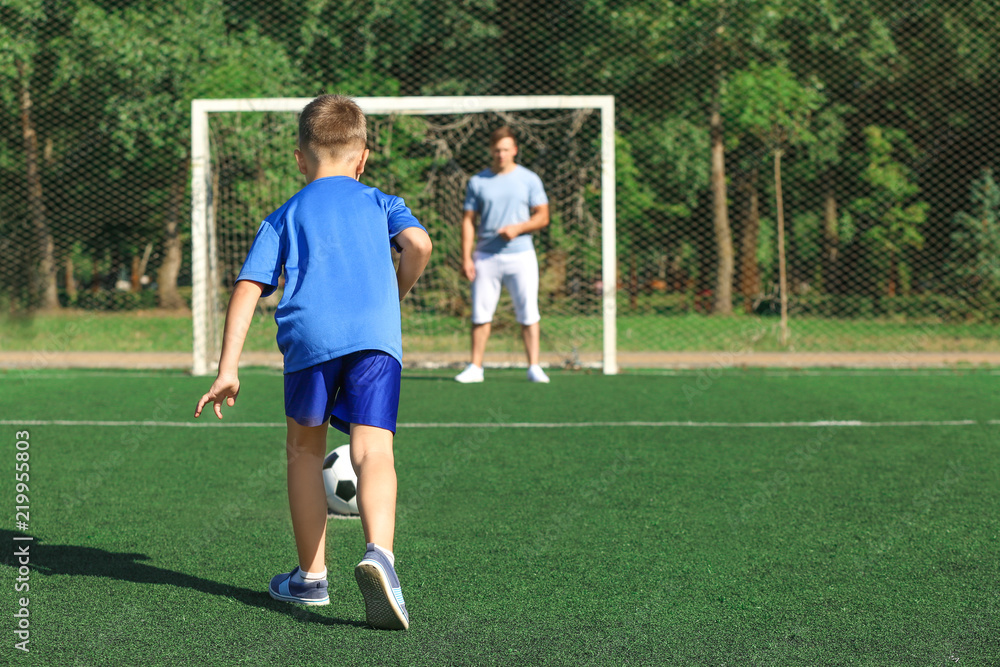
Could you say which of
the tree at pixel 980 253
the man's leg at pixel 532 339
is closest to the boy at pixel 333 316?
the man's leg at pixel 532 339

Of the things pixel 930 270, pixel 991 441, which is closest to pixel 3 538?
pixel 991 441

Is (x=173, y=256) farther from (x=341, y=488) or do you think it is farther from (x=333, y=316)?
(x=333, y=316)

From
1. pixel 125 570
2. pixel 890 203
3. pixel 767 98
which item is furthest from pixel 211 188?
pixel 890 203

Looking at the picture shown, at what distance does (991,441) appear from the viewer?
6.03 m

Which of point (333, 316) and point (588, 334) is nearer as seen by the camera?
point (333, 316)

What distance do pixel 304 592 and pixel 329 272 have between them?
0.94 metres

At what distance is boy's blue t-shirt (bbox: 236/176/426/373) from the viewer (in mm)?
2844

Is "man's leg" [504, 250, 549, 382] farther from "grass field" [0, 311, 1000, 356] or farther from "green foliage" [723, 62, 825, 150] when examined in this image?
"green foliage" [723, 62, 825, 150]

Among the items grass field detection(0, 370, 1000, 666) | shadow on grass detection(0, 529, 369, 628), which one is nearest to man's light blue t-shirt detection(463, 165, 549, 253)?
grass field detection(0, 370, 1000, 666)

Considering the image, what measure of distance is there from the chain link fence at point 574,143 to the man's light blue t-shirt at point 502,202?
9.00ft

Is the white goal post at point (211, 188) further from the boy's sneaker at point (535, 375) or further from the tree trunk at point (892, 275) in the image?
the tree trunk at point (892, 275)

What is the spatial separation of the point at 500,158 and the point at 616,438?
331 centimetres

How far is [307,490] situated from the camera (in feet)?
9.77

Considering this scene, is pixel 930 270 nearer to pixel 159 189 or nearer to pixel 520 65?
pixel 520 65
